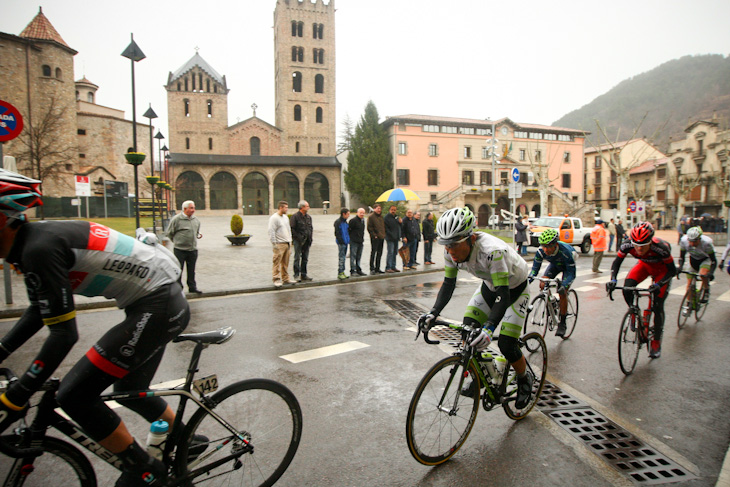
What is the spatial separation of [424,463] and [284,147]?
2412 inches

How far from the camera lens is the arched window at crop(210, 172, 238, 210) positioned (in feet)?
171

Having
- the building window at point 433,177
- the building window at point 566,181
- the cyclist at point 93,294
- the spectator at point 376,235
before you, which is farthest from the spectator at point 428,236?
the building window at point 566,181

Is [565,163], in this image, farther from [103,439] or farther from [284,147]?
[103,439]

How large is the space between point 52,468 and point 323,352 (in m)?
3.66

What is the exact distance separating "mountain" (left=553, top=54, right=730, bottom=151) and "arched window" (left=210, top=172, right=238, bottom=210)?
57497mm

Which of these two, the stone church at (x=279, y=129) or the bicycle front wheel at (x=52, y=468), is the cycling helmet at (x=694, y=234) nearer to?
the bicycle front wheel at (x=52, y=468)

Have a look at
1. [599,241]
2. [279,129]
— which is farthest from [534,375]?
[279,129]

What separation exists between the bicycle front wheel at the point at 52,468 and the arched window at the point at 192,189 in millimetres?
52386

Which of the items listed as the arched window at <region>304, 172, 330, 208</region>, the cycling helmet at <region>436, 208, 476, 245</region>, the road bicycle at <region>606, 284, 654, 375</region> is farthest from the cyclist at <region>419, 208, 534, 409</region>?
the arched window at <region>304, 172, 330, 208</region>

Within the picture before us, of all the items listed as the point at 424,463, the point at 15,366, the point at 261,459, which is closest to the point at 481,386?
the point at 424,463

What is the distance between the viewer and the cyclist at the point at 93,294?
2.01 meters

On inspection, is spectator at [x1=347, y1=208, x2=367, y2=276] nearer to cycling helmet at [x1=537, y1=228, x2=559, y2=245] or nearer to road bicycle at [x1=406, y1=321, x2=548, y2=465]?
cycling helmet at [x1=537, y1=228, x2=559, y2=245]

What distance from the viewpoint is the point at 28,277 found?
1.98 metres

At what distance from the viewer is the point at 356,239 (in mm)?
12617
